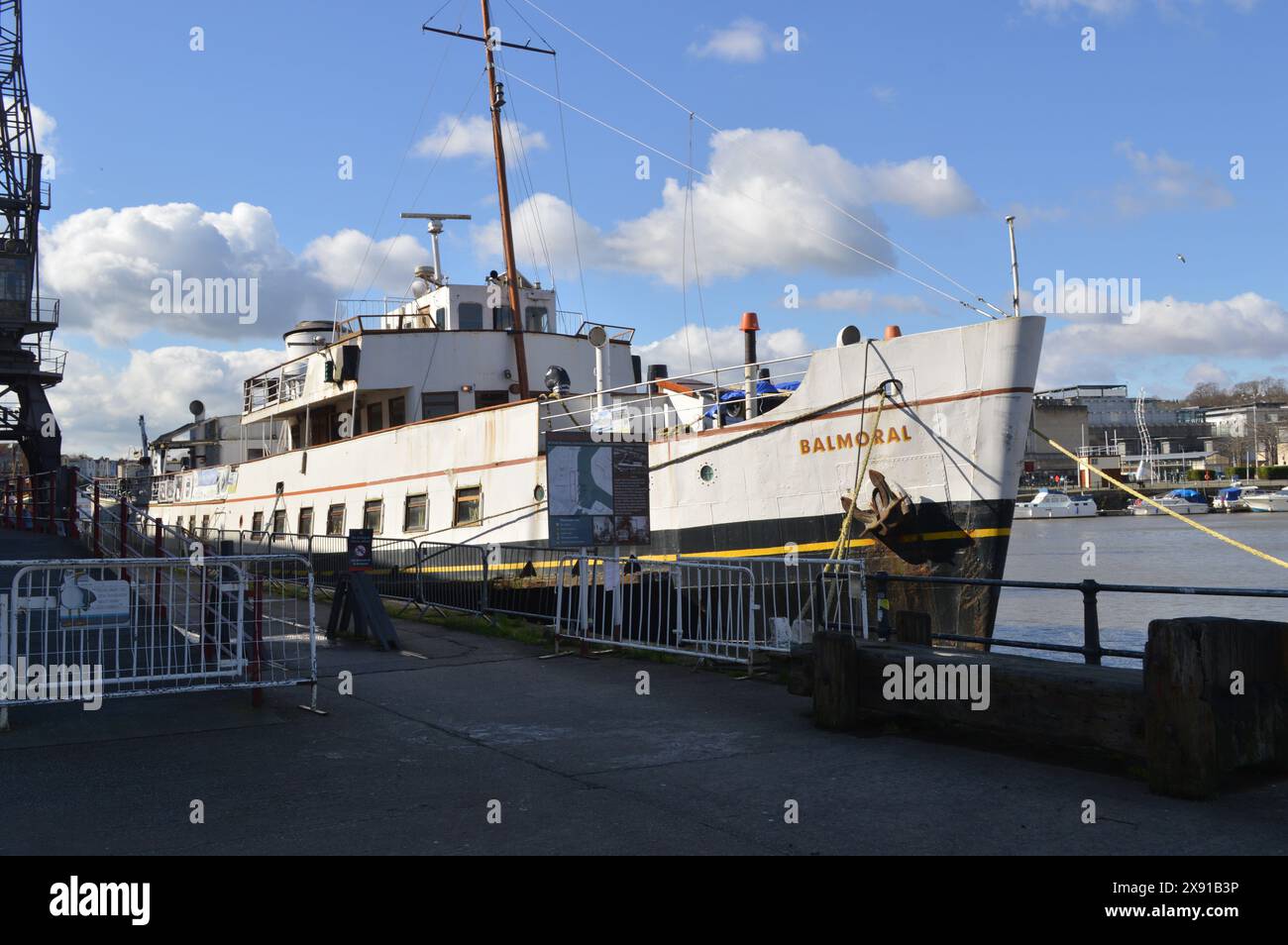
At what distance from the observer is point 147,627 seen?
31.6ft

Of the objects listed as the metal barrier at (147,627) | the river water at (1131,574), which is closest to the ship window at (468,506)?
the metal barrier at (147,627)

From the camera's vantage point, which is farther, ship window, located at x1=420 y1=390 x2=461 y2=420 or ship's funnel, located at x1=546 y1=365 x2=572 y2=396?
ship window, located at x1=420 y1=390 x2=461 y2=420

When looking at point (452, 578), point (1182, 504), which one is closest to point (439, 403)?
point (452, 578)

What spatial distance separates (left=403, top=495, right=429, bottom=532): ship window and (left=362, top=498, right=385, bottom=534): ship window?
105 cm

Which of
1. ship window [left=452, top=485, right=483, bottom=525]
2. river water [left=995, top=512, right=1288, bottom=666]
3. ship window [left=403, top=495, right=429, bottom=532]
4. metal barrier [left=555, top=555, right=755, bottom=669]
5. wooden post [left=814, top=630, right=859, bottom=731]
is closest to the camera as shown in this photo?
wooden post [left=814, top=630, right=859, bottom=731]

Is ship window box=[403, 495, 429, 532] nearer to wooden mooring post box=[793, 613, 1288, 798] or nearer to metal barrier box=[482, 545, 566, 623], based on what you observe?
metal barrier box=[482, 545, 566, 623]

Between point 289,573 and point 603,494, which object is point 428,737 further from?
point 289,573

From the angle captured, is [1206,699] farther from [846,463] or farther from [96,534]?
[96,534]

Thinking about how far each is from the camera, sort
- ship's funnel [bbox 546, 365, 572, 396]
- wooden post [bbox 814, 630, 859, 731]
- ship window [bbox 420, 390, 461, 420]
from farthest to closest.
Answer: ship window [bbox 420, 390, 461, 420]
ship's funnel [bbox 546, 365, 572, 396]
wooden post [bbox 814, 630, 859, 731]

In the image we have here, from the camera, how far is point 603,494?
12.3m

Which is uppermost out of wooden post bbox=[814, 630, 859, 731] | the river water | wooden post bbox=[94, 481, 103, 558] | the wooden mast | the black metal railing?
the wooden mast

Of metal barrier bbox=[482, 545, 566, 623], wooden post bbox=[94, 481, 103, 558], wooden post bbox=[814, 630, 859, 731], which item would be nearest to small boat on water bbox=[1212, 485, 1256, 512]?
metal barrier bbox=[482, 545, 566, 623]

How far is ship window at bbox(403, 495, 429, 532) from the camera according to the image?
67.5 ft

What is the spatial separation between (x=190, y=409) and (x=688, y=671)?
35682 millimetres
